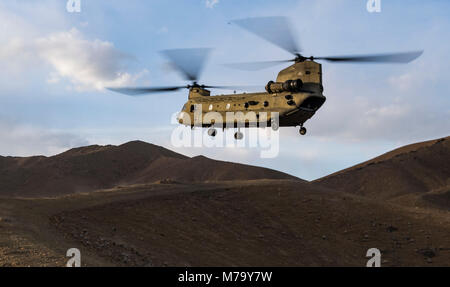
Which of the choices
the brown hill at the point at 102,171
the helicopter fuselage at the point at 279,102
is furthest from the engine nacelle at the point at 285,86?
the brown hill at the point at 102,171

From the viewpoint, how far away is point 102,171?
74312 mm

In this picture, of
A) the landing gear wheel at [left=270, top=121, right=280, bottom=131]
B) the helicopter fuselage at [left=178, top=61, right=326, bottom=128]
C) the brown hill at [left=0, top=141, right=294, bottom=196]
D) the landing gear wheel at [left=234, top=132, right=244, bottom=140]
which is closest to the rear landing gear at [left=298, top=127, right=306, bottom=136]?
the helicopter fuselage at [left=178, top=61, right=326, bottom=128]

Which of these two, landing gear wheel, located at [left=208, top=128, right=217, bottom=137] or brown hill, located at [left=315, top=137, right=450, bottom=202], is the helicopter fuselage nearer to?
landing gear wheel, located at [left=208, top=128, right=217, bottom=137]

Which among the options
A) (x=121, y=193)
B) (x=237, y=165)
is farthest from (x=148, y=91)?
(x=237, y=165)

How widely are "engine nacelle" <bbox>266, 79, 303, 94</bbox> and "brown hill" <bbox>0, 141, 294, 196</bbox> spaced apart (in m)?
39.7

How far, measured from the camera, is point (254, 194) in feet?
127

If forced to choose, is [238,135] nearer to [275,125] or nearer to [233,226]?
[275,125]

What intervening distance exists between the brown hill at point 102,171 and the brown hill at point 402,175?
10.3 m

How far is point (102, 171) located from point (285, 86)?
51.3m

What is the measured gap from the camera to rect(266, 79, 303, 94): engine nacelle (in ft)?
92.7

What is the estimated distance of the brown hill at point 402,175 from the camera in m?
68.8

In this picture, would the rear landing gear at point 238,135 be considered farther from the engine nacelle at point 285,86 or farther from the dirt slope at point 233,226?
the dirt slope at point 233,226

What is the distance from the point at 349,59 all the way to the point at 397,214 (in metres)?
15.7
